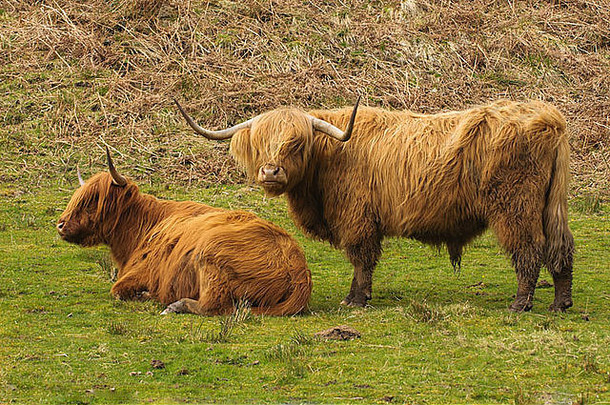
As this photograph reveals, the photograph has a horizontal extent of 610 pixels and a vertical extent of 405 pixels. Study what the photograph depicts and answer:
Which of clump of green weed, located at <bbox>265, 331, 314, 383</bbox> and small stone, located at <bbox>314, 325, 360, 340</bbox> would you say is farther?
small stone, located at <bbox>314, 325, 360, 340</bbox>

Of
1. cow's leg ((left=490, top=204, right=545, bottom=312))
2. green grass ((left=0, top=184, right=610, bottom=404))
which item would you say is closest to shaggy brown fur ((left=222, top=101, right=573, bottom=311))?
cow's leg ((left=490, top=204, right=545, bottom=312))

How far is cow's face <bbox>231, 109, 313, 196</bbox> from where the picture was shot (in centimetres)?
682

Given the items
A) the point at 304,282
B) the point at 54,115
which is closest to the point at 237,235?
the point at 304,282

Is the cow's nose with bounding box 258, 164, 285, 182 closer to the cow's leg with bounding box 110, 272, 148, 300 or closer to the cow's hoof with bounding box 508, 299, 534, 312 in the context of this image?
the cow's leg with bounding box 110, 272, 148, 300

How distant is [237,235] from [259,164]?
0.87 m

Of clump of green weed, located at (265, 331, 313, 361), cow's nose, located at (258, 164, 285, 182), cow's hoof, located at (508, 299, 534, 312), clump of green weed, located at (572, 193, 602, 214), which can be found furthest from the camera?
clump of green weed, located at (572, 193, 602, 214)

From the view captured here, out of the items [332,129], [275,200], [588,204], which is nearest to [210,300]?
[332,129]

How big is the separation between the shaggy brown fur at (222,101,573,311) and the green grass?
0.54 m

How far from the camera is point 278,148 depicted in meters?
6.89

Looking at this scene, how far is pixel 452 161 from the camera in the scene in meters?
6.62

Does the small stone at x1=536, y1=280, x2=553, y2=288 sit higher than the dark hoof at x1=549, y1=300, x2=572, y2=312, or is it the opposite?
the dark hoof at x1=549, y1=300, x2=572, y2=312

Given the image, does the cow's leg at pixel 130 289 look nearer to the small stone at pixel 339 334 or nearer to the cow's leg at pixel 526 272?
the small stone at pixel 339 334

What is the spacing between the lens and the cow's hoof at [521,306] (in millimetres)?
6504

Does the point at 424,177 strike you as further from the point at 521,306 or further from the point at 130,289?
the point at 130,289
